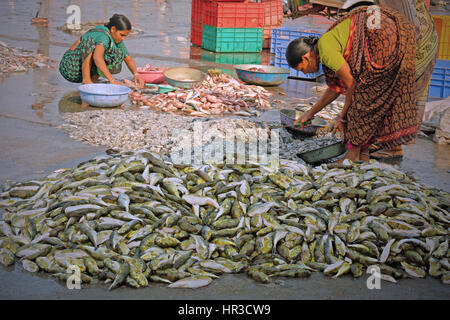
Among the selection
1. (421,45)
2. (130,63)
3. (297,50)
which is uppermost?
(421,45)

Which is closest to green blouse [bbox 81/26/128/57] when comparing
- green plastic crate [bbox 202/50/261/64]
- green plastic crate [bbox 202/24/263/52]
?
green plastic crate [bbox 202/50/261/64]

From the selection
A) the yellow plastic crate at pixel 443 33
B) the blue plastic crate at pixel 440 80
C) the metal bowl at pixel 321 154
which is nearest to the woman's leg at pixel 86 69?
the metal bowl at pixel 321 154

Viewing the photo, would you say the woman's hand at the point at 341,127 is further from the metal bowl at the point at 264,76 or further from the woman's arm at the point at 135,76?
the woman's arm at the point at 135,76

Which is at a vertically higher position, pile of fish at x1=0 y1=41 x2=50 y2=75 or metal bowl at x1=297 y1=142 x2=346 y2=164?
pile of fish at x1=0 y1=41 x2=50 y2=75

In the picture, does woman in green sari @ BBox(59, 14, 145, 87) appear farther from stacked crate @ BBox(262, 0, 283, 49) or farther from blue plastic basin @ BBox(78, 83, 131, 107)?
stacked crate @ BBox(262, 0, 283, 49)

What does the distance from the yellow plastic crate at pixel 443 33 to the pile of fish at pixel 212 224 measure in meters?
4.70

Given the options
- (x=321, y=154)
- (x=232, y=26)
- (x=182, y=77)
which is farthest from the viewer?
(x=232, y=26)

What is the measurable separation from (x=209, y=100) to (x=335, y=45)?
256 cm

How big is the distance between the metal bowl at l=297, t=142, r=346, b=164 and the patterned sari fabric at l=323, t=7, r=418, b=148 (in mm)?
170

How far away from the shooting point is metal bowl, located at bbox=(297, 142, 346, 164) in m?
4.61

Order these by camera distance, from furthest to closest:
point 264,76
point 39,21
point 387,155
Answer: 1. point 39,21
2. point 264,76
3. point 387,155

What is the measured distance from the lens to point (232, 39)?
10484mm

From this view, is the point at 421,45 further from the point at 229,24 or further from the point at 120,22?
the point at 229,24

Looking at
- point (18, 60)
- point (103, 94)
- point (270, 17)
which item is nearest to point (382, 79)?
point (103, 94)
